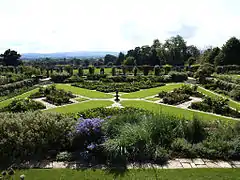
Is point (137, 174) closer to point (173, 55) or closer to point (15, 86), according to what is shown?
point (15, 86)

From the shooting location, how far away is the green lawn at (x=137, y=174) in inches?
189

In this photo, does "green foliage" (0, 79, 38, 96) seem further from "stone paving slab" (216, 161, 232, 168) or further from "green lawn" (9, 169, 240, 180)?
"stone paving slab" (216, 161, 232, 168)

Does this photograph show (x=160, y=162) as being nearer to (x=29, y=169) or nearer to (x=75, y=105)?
(x=29, y=169)

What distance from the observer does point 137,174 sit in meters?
4.91

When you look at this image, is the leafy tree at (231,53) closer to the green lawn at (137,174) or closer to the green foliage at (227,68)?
the green foliage at (227,68)

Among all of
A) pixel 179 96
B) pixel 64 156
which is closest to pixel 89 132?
pixel 64 156

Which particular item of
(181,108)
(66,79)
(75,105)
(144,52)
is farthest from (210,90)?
(144,52)

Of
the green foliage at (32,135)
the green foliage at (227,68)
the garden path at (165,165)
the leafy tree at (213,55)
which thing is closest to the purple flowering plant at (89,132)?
the green foliage at (32,135)

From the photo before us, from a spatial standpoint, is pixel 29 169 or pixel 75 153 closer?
pixel 29 169

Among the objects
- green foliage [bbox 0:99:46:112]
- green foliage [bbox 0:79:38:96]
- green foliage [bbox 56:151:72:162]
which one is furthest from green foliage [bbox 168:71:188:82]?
green foliage [bbox 56:151:72:162]

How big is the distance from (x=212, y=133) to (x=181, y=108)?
271 inches

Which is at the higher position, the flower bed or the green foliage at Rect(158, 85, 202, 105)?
the flower bed

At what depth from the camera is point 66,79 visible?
1049 inches

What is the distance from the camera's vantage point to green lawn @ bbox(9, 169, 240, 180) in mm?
4793
